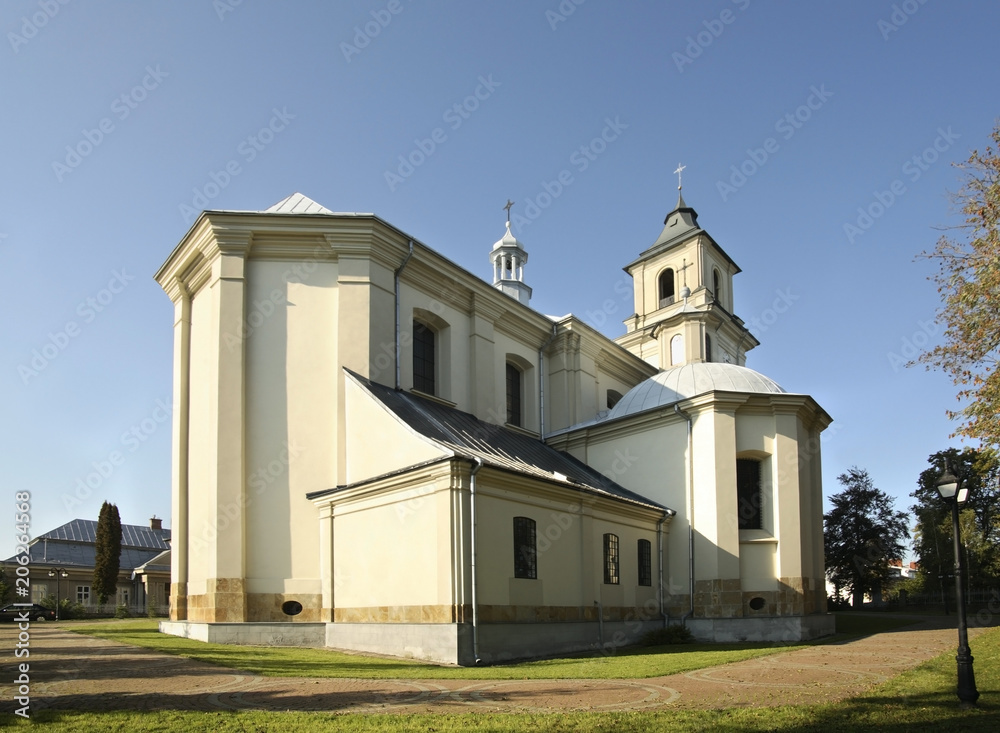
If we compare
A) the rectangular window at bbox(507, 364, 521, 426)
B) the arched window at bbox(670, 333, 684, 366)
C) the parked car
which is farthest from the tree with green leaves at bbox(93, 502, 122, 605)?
the arched window at bbox(670, 333, 684, 366)

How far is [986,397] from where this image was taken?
1439 centimetres

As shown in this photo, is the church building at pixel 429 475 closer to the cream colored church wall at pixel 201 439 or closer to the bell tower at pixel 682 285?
the cream colored church wall at pixel 201 439

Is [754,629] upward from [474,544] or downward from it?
downward

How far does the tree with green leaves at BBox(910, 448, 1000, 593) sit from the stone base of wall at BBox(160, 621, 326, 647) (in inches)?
1298

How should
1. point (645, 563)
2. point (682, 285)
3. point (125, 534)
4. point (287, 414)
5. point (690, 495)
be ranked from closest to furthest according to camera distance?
point (287, 414)
point (645, 563)
point (690, 495)
point (682, 285)
point (125, 534)

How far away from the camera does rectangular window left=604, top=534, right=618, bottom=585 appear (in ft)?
61.7

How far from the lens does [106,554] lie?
4075cm

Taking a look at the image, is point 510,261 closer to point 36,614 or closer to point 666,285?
point 666,285

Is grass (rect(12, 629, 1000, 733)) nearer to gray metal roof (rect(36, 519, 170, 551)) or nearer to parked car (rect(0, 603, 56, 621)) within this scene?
parked car (rect(0, 603, 56, 621))

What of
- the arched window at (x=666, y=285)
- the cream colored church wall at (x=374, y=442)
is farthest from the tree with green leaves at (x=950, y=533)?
the cream colored church wall at (x=374, y=442)

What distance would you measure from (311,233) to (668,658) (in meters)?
13.1

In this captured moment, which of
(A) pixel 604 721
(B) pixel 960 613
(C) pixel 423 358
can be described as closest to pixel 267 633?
(C) pixel 423 358

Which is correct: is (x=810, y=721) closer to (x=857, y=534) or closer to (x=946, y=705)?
(x=946, y=705)

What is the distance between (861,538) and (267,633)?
43.8 metres
